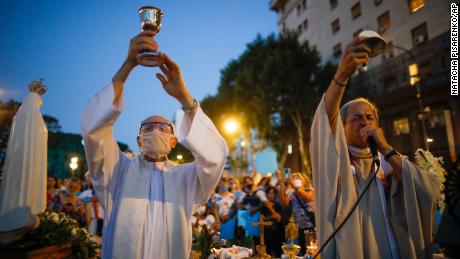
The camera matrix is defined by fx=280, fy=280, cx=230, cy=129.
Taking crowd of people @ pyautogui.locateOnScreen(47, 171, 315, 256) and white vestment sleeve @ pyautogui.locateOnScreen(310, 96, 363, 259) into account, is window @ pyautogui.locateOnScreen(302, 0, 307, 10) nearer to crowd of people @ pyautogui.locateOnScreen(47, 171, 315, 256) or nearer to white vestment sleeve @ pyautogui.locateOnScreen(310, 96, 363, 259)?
crowd of people @ pyautogui.locateOnScreen(47, 171, 315, 256)

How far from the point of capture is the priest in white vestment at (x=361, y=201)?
1863 millimetres

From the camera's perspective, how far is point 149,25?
1.85m

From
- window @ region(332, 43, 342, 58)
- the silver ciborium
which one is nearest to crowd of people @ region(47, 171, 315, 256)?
the silver ciborium

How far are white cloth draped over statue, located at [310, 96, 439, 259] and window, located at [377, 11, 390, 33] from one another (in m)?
24.9

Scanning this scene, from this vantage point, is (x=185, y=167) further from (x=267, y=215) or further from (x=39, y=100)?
(x=267, y=215)

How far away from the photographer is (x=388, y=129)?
73.7ft

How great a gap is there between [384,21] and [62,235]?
2597 cm

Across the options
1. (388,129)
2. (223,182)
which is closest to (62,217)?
(223,182)

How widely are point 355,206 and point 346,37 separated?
28174 mm

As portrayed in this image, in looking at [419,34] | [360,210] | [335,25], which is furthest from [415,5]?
[360,210]

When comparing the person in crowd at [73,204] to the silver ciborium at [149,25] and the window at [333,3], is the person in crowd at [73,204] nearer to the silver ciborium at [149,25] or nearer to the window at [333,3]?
A: the silver ciborium at [149,25]

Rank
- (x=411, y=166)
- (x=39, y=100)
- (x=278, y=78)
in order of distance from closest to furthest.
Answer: (x=411, y=166), (x=39, y=100), (x=278, y=78)

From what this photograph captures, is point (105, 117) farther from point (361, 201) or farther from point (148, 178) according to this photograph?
point (361, 201)

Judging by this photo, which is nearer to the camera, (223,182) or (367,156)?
(367,156)
